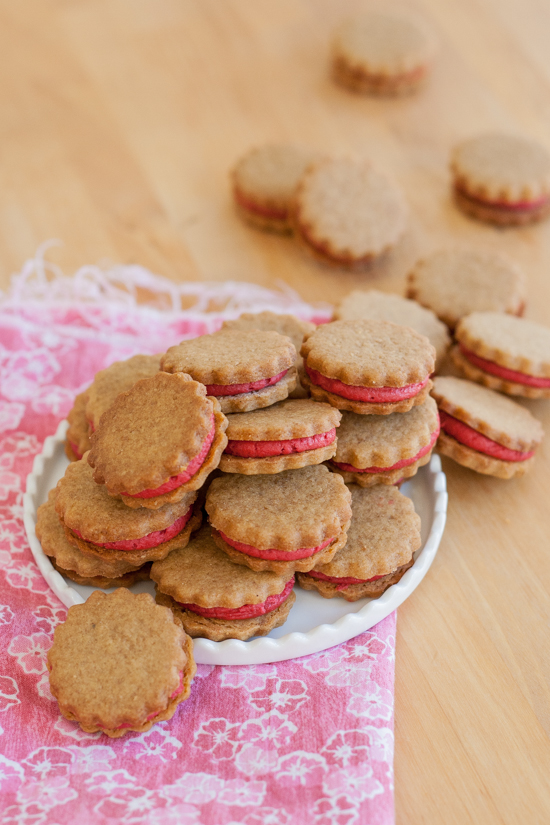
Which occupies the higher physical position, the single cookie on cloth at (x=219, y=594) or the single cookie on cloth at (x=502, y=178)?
the single cookie on cloth at (x=502, y=178)

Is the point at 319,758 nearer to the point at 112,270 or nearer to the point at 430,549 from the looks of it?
the point at 430,549

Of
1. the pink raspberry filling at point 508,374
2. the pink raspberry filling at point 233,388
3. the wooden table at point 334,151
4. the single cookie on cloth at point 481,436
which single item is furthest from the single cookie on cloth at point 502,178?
the pink raspberry filling at point 233,388

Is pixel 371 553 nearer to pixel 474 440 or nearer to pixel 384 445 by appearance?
pixel 384 445

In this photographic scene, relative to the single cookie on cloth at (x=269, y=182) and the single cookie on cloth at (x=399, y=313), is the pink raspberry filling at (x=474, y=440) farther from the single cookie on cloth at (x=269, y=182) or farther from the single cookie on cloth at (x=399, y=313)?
the single cookie on cloth at (x=269, y=182)

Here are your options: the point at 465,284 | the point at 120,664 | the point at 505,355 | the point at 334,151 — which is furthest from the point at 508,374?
the point at 334,151

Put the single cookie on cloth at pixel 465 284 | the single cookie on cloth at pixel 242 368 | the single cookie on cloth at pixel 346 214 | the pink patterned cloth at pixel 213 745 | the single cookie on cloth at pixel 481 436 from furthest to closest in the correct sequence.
Result: 1. the single cookie on cloth at pixel 346 214
2. the single cookie on cloth at pixel 465 284
3. the single cookie on cloth at pixel 481 436
4. the single cookie on cloth at pixel 242 368
5. the pink patterned cloth at pixel 213 745

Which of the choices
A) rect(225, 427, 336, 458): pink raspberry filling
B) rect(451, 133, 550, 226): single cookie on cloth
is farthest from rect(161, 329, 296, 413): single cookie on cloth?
rect(451, 133, 550, 226): single cookie on cloth

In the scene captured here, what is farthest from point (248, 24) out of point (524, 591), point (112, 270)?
point (524, 591)
